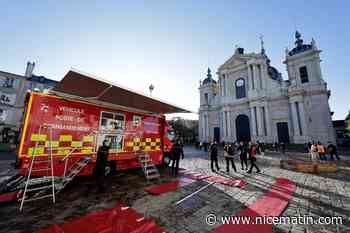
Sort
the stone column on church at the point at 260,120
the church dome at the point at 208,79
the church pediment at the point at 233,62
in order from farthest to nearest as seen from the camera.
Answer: the church dome at the point at 208,79
the church pediment at the point at 233,62
the stone column on church at the point at 260,120

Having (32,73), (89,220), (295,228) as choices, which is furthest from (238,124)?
(32,73)

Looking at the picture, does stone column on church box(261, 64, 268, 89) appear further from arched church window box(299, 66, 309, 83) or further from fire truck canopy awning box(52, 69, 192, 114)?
fire truck canopy awning box(52, 69, 192, 114)

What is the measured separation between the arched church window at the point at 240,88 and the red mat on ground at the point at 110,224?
2649 centimetres

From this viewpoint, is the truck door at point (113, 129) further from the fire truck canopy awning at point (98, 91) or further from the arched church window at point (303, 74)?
the arched church window at point (303, 74)

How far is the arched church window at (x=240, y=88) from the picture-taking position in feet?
84.2

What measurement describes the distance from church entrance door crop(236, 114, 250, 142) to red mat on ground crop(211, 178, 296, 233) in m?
19.7

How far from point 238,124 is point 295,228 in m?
24.1

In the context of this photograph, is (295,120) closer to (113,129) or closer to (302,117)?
(302,117)

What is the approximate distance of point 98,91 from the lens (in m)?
4.74

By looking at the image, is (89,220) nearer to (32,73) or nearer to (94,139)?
(94,139)

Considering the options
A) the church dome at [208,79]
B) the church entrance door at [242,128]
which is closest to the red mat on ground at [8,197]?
the church entrance door at [242,128]

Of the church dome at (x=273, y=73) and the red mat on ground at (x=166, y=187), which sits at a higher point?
the church dome at (x=273, y=73)

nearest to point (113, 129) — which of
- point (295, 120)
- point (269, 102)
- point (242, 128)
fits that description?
point (295, 120)

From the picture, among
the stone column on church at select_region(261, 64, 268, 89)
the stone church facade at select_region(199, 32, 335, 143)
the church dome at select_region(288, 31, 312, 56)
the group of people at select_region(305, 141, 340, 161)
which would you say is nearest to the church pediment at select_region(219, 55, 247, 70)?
the stone church facade at select_region(199, 32, 335, 143)
